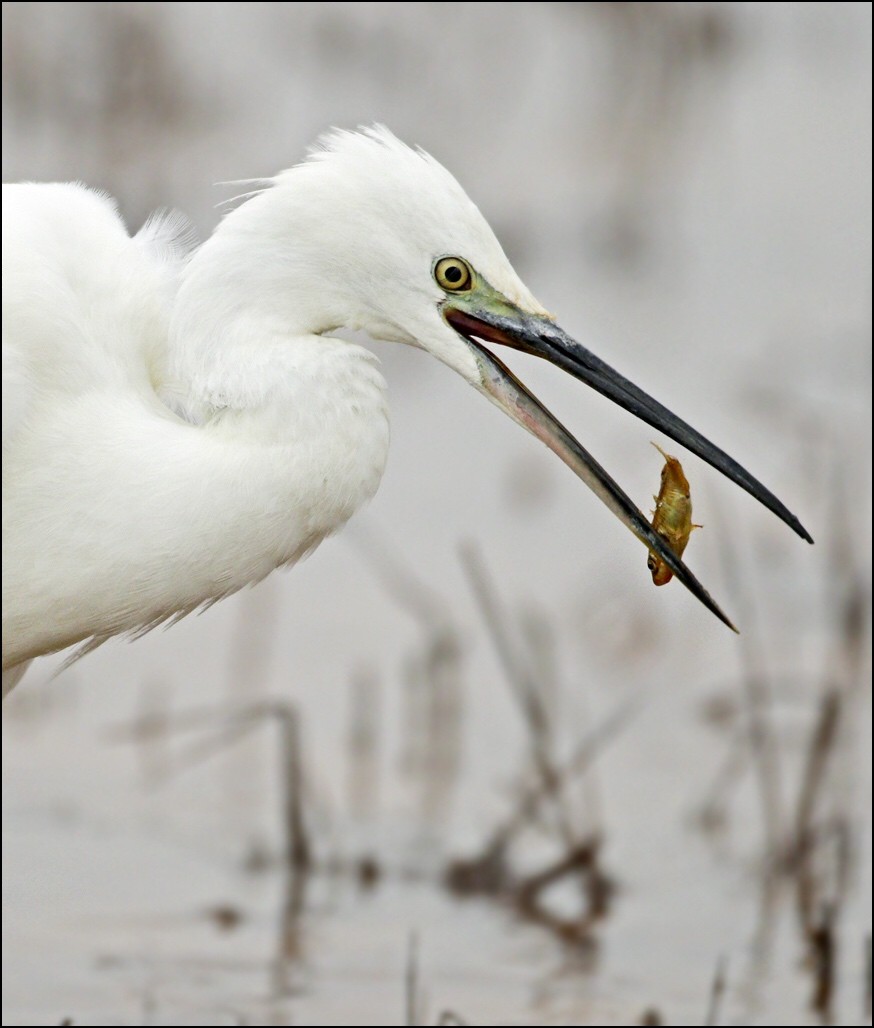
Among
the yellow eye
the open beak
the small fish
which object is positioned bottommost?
the small fish

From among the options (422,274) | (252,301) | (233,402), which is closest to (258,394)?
(233,402)

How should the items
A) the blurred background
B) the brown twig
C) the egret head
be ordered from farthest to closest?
1. the blurred background
2. the brown twig
3. the egret head

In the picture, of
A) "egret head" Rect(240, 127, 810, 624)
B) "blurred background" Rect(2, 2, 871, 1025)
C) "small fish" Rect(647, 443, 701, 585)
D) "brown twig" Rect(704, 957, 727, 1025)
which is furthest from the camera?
"blurred background" Rect(2, 2, 871, 1025)

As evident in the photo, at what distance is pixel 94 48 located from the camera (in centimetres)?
872

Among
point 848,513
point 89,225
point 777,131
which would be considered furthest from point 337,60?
point 89,225

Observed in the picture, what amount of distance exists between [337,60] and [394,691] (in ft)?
14.0

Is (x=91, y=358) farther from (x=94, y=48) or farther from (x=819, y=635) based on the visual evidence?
(x=94, y=48)

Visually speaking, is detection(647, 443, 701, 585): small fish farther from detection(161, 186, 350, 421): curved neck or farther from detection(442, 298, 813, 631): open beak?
detection(161, 186, 350, 421): curved neck

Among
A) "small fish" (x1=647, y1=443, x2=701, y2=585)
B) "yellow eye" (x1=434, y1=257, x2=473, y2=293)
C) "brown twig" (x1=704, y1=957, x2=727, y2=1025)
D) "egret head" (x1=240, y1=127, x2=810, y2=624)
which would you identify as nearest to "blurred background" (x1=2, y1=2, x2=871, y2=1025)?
"brown twig" (x1=704, y1=957, x2=727, y2=1025)

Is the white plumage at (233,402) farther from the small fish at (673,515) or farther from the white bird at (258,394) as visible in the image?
the small fish at (673,515)

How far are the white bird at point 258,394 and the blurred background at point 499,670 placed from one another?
49.3 inches

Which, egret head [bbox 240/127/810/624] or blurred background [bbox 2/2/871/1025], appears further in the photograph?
blurred background [bbox 2/2/871/1025]

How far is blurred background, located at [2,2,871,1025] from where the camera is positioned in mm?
4867

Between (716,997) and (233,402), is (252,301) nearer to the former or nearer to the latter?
(233,402)
